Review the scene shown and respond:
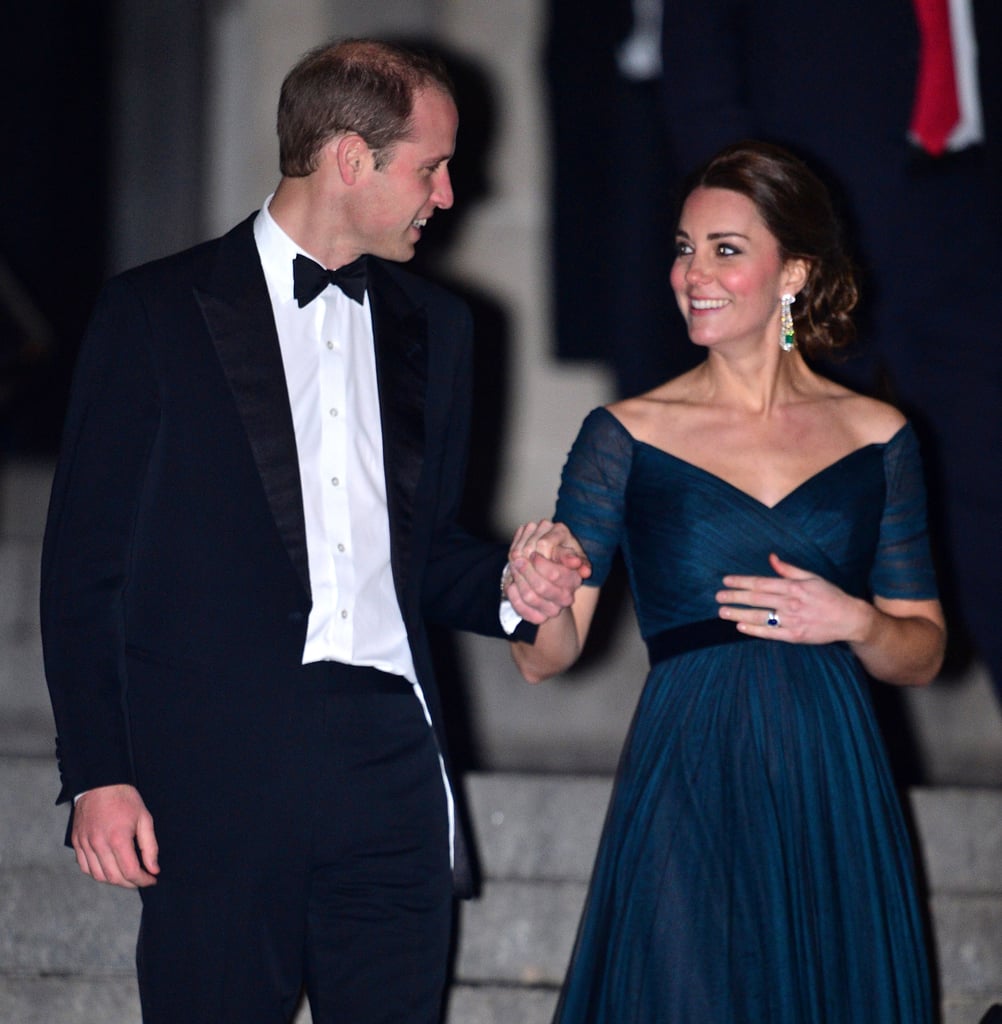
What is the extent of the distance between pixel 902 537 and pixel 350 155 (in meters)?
1.00

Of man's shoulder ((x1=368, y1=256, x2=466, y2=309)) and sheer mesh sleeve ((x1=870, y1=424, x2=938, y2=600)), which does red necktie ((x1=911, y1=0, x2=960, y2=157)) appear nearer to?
sheer mesh sleeve ((x1=870, y1=424, x2=938, y2=600))

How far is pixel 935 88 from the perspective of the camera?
9.53 feet

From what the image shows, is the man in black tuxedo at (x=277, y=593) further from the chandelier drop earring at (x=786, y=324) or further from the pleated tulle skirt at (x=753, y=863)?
the chandelier drop earring at (x=786, y=324)

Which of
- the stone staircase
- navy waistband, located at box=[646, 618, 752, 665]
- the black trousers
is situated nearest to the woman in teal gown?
navy waistband, located at box=[646, 618, 752, 665]

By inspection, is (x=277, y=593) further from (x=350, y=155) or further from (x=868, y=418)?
(x=868, y=418)

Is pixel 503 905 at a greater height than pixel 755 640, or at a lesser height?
lesser

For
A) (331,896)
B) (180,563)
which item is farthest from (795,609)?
(180,563)

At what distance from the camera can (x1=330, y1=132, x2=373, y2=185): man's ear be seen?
79.8 inches

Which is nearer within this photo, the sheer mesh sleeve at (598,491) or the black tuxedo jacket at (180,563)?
the black tuxedo jacket at (180,563)

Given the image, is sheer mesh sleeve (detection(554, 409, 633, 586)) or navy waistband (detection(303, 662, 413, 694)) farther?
sheer mesh sleeve (detection(554, 409, 633, 586))

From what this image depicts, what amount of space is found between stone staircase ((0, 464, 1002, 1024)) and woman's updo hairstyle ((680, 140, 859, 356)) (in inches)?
43.2

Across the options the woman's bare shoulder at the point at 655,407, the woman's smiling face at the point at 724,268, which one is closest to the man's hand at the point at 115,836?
the woman's bare shoulder at the point at 655,407

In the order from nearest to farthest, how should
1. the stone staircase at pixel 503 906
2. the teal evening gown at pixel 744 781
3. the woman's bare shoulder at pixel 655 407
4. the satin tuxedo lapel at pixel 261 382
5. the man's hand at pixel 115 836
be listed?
the man's hand at pixel 115 836
the satin tuxedo lapel at pixel 261 382
the teal evening gown at pixel 744 781
the woman's bare shoulder at pixel 655 407
the stone staircase at pixel 503 906

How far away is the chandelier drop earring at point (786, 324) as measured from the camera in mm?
2346
